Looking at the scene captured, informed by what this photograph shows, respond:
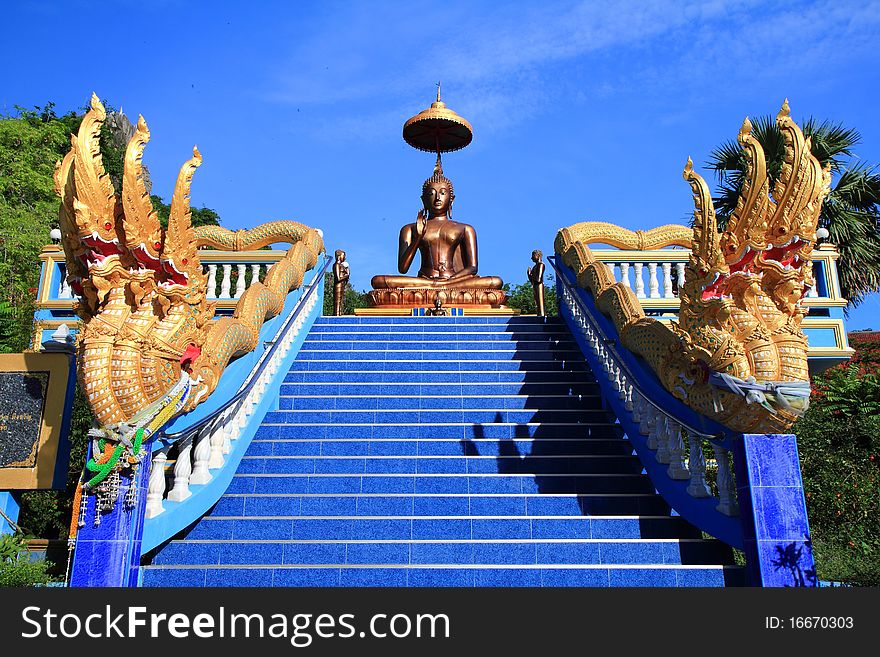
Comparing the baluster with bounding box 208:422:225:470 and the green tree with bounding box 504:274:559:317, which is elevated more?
the green tree with bounding box 504:274:559:317

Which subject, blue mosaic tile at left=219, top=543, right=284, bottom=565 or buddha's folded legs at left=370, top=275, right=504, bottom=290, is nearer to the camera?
blue mosaic tile at left=219, top=543, right=284, bottom=565

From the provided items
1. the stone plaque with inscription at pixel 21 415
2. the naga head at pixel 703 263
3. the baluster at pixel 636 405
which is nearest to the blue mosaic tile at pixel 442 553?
the baluster at pixel 636 405

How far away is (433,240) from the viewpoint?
45.7 ft

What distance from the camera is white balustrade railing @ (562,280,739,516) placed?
201 inches

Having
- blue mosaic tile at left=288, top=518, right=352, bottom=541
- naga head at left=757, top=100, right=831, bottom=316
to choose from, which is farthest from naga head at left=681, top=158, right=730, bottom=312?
blue mosaic tile at left=288, top=518, right=352, bottom=541

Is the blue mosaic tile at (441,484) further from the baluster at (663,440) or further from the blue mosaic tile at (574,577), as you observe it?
the baluster at (663,440)

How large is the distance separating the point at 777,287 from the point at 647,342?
117cm

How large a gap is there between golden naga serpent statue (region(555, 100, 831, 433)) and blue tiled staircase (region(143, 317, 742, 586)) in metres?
1.15

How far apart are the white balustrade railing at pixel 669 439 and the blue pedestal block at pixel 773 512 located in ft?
1.05

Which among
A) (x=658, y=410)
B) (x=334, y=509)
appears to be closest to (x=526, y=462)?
(x=658, y=410)

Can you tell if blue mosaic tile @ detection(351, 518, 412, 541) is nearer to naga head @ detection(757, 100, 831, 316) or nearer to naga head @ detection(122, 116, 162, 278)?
naga head @ detection(122, 116, 162, 278)

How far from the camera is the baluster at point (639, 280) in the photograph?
9.66 meters
